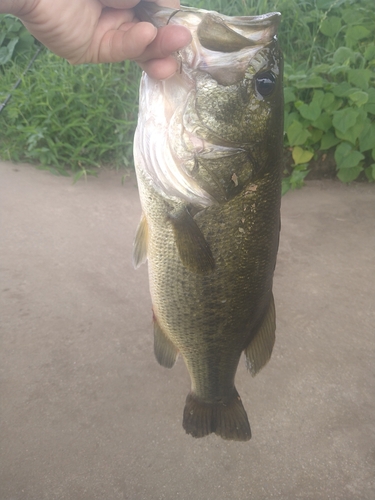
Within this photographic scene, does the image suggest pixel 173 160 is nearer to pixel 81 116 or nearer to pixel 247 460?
pixel 247 460

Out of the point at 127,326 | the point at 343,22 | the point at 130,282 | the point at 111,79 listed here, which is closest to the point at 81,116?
the point at 111,79

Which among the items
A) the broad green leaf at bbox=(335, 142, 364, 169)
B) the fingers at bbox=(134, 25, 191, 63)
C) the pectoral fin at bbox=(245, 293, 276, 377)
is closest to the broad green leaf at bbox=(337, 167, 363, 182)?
the broad green leaf at bbox=(335, 142, 364, 169)

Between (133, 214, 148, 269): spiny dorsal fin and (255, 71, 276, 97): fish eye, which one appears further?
(133, 214, 148, 269): spiny dorsal fin

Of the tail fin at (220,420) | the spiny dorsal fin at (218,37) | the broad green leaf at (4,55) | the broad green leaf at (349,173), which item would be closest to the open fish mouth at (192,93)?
the spiny dorsal fin at (218,37)

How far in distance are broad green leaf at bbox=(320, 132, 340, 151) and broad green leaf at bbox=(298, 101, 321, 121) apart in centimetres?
21

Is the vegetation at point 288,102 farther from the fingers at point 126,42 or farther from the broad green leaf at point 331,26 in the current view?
the fingers at point 126,42

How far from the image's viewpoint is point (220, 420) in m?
1.58

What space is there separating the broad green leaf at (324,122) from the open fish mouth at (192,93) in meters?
2.37

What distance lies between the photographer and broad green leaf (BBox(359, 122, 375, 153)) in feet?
10.7

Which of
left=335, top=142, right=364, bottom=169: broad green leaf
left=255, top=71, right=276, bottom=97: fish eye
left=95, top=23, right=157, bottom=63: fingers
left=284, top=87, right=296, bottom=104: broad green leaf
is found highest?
left=95, top=23, right=157, bottom=63: fingers

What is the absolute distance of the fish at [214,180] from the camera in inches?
46.9

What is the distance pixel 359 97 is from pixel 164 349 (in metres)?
2.55

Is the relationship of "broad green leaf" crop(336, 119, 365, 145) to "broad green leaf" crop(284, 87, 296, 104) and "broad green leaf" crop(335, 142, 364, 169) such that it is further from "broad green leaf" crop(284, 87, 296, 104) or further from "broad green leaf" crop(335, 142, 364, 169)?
"broad green leaf" crop(284, 87, 296, 104)

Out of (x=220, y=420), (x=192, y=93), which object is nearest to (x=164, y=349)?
(x=220, y=420)
